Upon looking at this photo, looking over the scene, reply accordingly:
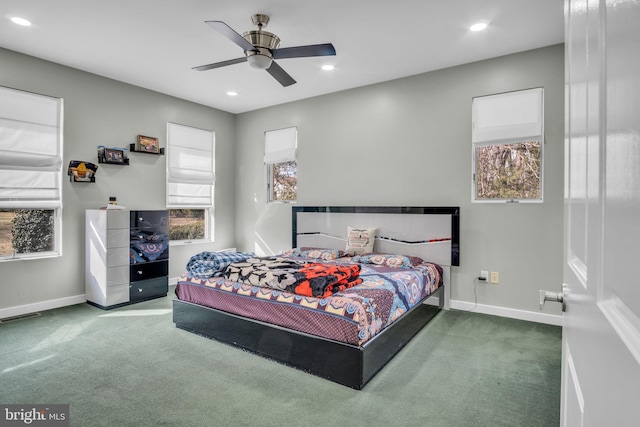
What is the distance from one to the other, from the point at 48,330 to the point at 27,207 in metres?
1.45

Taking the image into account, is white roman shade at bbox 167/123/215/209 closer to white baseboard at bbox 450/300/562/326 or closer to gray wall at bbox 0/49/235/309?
gray wall at bbox 0/49/235/309

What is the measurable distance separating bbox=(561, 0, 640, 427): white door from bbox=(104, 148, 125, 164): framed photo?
16.5 feet

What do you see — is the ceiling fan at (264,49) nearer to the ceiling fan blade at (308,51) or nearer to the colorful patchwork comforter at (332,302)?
the ceiling fan blade at (308,51)

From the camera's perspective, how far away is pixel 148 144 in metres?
4.97

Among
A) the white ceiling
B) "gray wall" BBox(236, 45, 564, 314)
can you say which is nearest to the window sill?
the white ceiling

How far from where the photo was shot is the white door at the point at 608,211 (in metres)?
0.35

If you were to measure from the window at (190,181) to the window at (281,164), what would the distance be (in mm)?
974

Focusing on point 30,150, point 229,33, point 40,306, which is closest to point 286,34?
point 229,33

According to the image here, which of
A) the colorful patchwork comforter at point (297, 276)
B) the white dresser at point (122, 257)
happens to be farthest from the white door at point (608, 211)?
the white dresser at point (122, 257)

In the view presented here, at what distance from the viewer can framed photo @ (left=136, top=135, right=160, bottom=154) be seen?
192 inches

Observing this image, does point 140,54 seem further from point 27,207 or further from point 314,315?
point 314,315

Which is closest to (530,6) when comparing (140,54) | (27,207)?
(140,54)

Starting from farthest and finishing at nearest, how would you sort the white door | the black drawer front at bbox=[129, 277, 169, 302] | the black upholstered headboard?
the black drawer front at bbox=[129, 277, 169, 302] < the black upholstered headboard < the white door

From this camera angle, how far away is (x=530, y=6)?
9.57 feet
